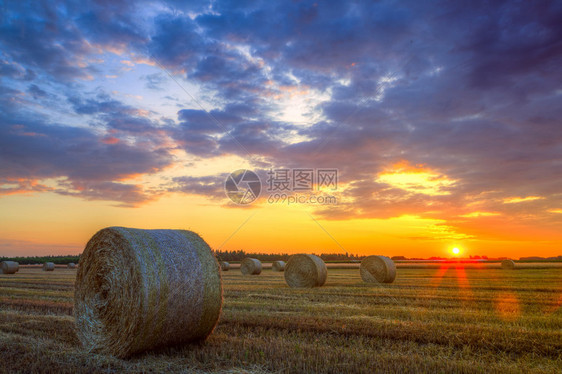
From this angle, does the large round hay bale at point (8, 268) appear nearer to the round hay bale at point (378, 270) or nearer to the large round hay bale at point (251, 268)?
the large round hay bale at point (251, 268)

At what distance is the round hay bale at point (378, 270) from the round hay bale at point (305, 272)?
323 centimetres

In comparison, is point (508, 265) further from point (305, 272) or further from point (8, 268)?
point (8, 268)

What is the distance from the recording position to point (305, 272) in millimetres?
17328

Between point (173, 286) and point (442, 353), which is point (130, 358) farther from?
point (442, 353)

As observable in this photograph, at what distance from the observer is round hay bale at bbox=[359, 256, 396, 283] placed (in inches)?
757

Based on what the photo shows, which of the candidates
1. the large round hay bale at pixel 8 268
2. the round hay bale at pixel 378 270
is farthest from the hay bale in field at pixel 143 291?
the large round hay bale at pixel 8 268

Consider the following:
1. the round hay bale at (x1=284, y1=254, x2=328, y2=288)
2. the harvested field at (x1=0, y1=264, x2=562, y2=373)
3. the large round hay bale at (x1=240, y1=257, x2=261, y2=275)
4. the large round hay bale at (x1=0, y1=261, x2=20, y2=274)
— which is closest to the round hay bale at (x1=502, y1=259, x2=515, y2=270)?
the large round hay bale at (x1=240, y1=257, x2=261, y2=275)

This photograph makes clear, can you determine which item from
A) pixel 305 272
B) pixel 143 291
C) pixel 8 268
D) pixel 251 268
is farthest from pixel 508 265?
pixel 8 268

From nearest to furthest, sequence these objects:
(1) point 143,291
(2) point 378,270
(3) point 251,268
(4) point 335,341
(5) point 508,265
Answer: (1) point 143,291 < (4) point 335,341 < (2) point 378,270 < (3) point 251,268 < (5) point 508,265

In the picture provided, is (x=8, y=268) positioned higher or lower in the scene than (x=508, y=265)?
lower

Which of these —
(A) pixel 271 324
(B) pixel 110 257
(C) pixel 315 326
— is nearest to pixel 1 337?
(B) pixel 110 257

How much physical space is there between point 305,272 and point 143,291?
11.6 meters

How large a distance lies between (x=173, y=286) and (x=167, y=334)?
735 millimetres

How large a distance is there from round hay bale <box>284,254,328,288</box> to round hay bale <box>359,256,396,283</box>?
3.23 m
